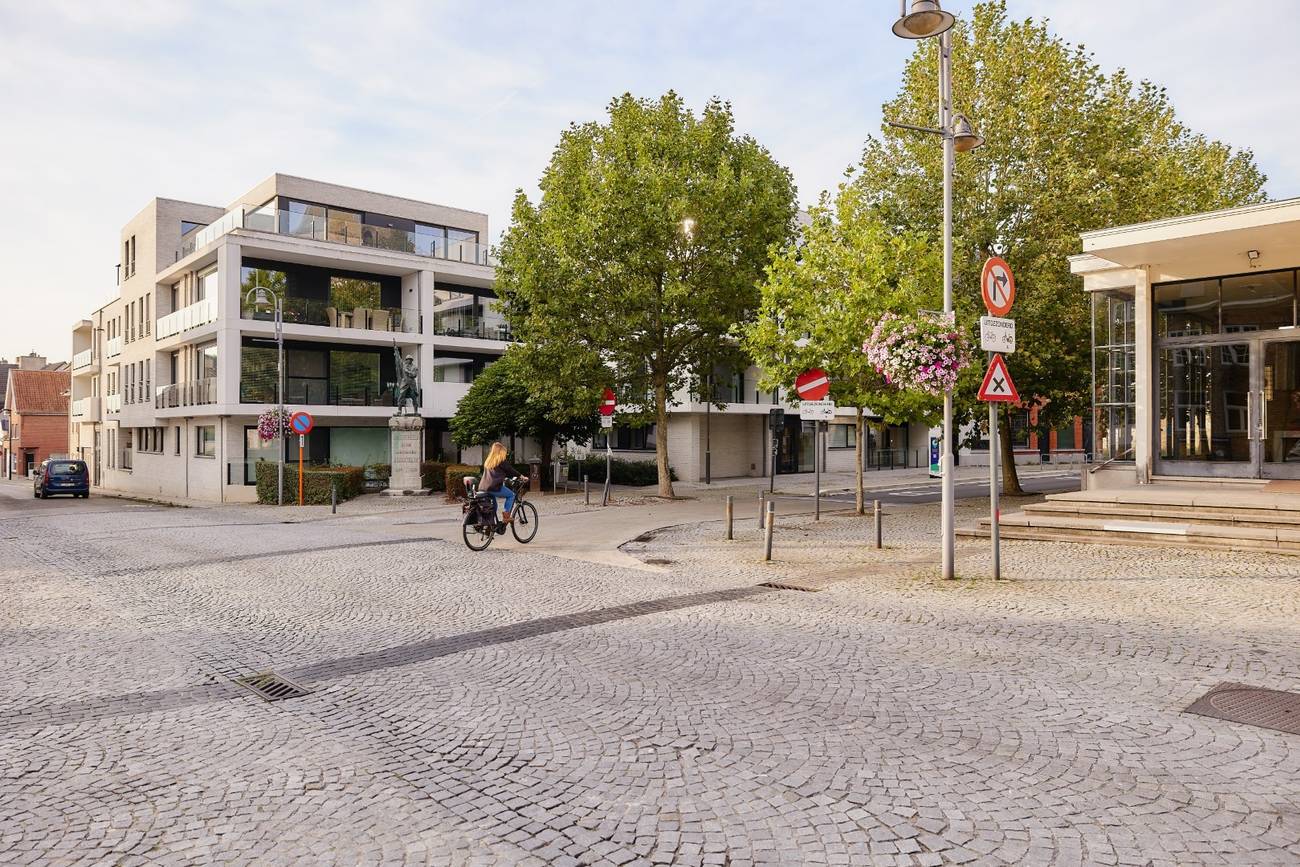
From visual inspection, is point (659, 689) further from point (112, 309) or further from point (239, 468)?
point (112, 309)

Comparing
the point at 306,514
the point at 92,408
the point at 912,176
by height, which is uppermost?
the point at 912,176

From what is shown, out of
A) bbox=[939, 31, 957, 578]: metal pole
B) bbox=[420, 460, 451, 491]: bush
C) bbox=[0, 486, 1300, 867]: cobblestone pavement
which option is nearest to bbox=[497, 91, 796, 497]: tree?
bbox=[420, 460, 451, 491]: bush

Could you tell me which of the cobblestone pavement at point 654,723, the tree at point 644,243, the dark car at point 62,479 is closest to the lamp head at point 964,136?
the cobblestone pavement at point 654,723

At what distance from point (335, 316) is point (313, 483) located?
778 cm

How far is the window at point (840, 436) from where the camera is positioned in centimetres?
4112

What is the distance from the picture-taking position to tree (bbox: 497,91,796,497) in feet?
68.6

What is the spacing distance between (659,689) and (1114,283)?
1549 centimetres

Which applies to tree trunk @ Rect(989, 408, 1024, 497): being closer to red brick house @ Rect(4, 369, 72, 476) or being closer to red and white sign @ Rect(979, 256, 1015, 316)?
red and white sign @ Rect(979, 256, 1015, 316)

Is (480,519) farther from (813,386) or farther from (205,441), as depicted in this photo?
(205,441)

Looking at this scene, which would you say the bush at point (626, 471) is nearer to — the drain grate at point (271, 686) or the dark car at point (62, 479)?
the dark car at point (62, 479)

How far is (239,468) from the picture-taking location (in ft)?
96.7

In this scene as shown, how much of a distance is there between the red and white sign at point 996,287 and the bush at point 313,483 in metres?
19.9

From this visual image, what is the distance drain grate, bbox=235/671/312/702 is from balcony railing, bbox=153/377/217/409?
26088 mm

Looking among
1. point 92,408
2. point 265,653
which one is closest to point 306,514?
point 265,653
